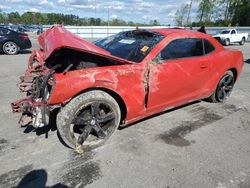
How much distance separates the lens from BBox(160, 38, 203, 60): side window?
394cm

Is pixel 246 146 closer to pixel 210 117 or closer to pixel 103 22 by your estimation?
pixel 210 117

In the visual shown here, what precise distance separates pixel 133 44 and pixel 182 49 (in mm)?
854

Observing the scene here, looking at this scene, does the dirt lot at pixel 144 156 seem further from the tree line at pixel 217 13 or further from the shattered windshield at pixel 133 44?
the tree line at pixel 217 13

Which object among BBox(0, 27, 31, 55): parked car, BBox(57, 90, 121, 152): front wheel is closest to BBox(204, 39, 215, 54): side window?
BBox(57, 90, 121, 152): front wheel

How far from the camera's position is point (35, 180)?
282 centimetres

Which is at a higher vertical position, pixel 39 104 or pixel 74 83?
pixel 74 83

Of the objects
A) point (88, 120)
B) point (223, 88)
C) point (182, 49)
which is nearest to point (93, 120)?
point (88, 120)

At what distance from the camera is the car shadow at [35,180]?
2.72 metres

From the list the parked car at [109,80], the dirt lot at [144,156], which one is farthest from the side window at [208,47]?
the dirt lot at [144,156]

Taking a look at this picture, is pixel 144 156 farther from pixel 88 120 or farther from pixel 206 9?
pixel 206 9

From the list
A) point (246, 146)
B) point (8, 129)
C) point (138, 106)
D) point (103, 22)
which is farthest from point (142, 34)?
point (103, 22)

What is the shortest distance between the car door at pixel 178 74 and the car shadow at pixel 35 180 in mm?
1795

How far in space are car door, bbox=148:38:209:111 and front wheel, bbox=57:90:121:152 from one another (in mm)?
697

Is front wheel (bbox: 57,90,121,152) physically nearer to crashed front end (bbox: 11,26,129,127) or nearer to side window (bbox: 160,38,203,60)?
crashed front end (bbox: 11,26,129,127)
